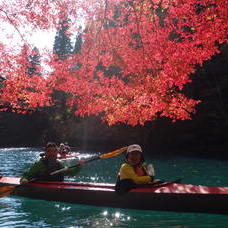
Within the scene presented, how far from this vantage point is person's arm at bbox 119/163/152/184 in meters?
6.35

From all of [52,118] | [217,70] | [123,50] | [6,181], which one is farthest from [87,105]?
[52,118]

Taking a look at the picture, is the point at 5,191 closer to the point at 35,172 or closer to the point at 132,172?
the point at 35,172

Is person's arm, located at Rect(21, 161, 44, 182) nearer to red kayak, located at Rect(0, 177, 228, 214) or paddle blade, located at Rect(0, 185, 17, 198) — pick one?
red kayak, located at Rect(0, 177, 228, 214)

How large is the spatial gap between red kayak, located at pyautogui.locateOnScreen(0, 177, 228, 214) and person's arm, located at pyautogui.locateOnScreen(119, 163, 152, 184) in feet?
0.54

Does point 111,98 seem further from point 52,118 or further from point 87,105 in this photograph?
point 52,118

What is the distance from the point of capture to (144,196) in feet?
20.6

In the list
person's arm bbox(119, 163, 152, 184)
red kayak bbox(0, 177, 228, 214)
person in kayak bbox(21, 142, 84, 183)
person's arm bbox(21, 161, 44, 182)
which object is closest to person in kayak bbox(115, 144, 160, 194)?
person's arm bbox(119, 163, 152, 184)

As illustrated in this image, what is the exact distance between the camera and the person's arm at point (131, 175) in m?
6.35

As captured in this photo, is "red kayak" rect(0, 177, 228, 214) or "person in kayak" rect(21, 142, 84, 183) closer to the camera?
"red kayak" rect(0, 177, 228, 214)

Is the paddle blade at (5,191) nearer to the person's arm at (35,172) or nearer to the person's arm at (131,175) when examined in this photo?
the person's arm at (35,172)

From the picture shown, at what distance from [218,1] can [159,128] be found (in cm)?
1954

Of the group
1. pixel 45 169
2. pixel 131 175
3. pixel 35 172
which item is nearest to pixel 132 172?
pixel 131 175

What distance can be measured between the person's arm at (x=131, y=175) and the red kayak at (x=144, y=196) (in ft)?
0.54

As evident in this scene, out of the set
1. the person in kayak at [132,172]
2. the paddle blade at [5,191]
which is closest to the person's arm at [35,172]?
the paddle blade at [5,191]
